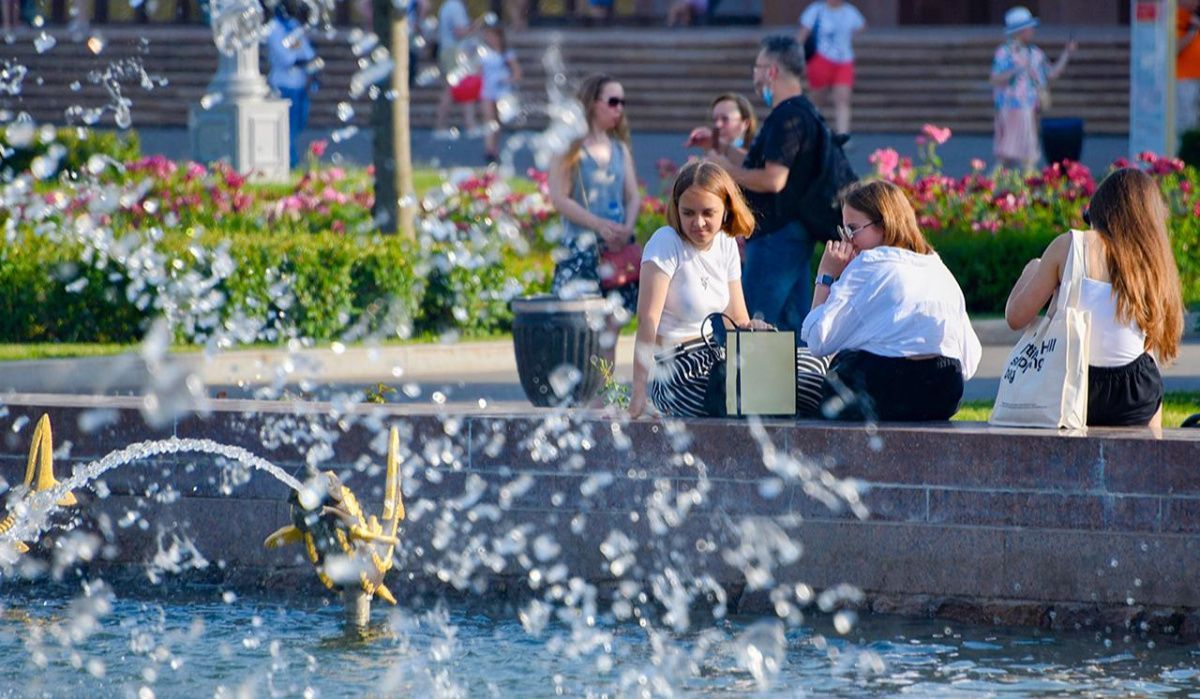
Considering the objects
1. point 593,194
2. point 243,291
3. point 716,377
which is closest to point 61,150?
point 243,291

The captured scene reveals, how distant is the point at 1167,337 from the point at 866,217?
1.04m

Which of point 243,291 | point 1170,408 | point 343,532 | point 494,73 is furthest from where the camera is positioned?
point 494,73

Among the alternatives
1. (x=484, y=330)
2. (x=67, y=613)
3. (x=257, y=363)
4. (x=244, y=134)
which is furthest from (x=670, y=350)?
(x=244, y=134)

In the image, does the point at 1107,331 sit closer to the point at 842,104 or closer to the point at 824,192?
the point at 824,192

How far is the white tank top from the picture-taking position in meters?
6.64

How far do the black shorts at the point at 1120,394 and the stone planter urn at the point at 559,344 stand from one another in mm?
2781

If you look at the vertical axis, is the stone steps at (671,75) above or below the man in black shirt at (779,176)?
above

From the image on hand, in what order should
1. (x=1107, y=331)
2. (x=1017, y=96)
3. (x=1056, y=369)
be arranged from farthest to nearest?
(x=1017, y=96) < (x=1107, y=331) < (x=1056, y=369)

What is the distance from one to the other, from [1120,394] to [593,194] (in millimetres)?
3307

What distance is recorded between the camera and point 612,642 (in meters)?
6.47

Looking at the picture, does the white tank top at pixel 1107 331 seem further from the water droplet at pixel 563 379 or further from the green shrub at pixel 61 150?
the green shrub at pixel 61 150

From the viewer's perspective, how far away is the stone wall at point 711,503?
6332 mm

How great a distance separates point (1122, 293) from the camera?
6609 millimetres

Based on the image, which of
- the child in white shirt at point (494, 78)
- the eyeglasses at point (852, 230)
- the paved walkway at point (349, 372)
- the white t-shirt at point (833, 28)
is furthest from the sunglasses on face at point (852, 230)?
the white t-shirt at point (833, 28)
